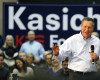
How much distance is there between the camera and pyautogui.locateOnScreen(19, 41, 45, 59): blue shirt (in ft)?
40.2

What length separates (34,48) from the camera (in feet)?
40.4

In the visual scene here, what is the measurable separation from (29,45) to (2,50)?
903mm

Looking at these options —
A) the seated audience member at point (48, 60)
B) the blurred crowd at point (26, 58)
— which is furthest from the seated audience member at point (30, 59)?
the seated audience member at point (48, 60)

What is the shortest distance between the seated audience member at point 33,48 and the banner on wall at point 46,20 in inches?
35.6

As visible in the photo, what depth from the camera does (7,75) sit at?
9492 millimetres

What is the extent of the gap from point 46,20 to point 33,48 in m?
1.68

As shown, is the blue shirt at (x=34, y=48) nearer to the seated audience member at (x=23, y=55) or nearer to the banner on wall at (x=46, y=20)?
the seated audience member at (x=23, y=55)

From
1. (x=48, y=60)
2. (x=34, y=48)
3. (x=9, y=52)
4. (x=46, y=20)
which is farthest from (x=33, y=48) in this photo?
(x=46, y=20)

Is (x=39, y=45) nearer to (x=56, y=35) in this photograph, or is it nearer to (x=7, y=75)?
(x=56, y=35)

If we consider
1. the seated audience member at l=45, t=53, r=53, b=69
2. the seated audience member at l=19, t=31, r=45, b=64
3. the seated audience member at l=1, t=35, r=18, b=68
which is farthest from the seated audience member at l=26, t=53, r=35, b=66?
the seated audience member at l=45, t=53, r=53, b=69

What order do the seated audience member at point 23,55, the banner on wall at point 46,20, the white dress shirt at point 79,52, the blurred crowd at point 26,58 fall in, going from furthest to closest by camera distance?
the banner on wall at point 46,20, the seated audience member at point 23,55, the blurred crowd at point 26,58, the white dress shirt at point 79,52

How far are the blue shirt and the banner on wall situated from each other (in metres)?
0.95

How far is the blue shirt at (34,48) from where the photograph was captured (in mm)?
12266

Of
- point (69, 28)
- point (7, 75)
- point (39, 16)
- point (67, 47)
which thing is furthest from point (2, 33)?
point (67, 47)
